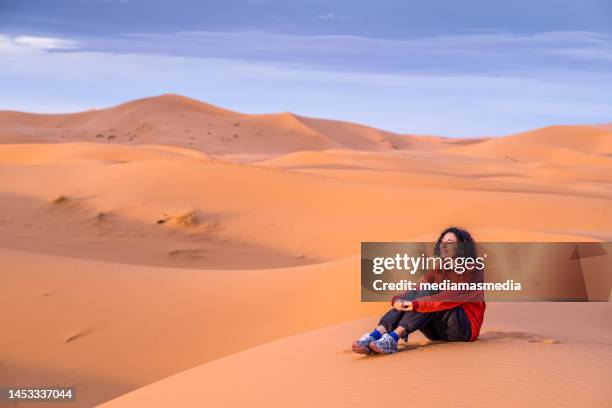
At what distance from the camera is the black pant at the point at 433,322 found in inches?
175

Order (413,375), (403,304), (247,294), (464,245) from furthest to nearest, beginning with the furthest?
(247,294) → (464,245) → (403,304) → (413,375)

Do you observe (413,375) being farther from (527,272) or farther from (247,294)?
(527,272)

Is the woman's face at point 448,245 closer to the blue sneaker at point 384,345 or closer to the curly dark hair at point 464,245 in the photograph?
the curly dark hair at point 464,245

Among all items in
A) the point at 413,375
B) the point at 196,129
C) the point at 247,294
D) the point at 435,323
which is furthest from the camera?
the point at 196,129

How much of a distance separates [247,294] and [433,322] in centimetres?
418

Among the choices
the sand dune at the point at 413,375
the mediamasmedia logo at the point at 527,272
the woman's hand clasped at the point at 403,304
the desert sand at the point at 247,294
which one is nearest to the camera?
the sand dune at the point at 413,375

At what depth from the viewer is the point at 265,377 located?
4.60m

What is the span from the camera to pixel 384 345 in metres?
4.43

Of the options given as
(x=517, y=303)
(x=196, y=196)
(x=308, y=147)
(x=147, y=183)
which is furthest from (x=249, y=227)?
(x=308, y=147)

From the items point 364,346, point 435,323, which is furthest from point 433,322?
point 364,346

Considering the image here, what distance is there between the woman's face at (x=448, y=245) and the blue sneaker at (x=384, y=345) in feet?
2.14

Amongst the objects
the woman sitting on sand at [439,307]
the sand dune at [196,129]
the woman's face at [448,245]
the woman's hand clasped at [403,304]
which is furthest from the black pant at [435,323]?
the sand dune at [196,129]

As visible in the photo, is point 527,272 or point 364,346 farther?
point 527,272

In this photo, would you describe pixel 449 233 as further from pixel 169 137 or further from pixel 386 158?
pixel 169 137
